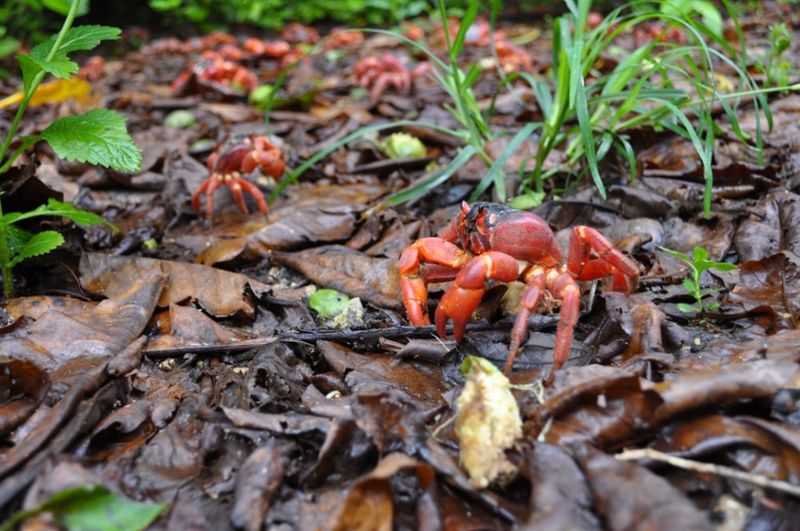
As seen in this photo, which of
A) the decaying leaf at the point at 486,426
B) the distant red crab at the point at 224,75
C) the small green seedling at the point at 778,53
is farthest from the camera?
the distant red crab at the point at 224,75

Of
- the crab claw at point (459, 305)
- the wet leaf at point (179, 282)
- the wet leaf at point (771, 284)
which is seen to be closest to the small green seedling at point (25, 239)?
the wet leaf at point (179, 282)

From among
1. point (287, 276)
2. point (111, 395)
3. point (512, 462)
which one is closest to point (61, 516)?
point (111, 395)

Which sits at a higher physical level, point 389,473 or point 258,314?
point 389,473

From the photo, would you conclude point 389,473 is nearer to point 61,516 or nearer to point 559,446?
point 559,446

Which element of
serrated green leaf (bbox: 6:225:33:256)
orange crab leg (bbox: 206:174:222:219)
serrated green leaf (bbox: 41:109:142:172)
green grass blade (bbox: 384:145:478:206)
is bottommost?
orange crab leg (bbox: 206:174:222:219)

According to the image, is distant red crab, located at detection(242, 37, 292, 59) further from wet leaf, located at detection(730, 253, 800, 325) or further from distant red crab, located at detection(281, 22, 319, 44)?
wet leaf, located at detection(730, 253, 800, 325)

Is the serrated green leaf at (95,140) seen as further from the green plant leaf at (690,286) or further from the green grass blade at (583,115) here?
the green plant leaf at (690,286)

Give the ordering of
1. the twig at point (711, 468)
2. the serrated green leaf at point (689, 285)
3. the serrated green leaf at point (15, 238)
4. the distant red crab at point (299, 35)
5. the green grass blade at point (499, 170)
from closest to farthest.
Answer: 1. the twig at point (711, 468)
2. the serrated green leaf at point (689, 285)
3. the serrated green leaf at point (15, 238)
4. the green grass blade at point (499, 170)
5. the distant red crab at point (299, 35)

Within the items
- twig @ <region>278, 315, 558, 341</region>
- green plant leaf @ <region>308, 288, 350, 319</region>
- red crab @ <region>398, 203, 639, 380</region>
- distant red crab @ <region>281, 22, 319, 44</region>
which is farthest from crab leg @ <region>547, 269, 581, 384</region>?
distant red crab @ <region>281, 22, 319, 44</region>
